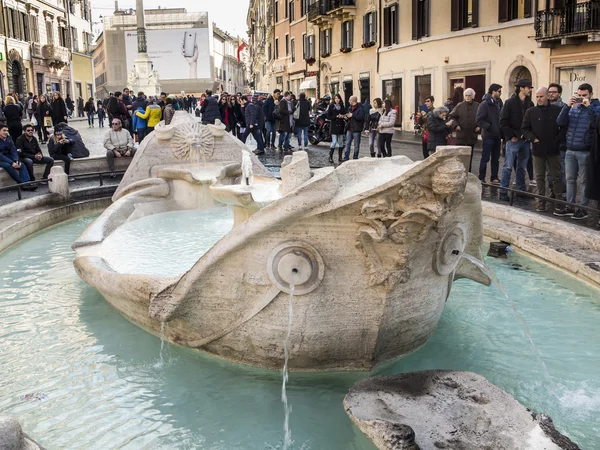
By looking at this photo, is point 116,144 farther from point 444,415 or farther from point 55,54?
point 55,54

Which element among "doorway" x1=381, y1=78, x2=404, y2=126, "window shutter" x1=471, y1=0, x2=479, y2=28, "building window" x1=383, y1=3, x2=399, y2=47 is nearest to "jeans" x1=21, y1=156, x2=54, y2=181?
"window shutter" x1=471, y1=0, x2=479, y2=28

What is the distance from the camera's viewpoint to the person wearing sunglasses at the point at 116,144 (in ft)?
40.0

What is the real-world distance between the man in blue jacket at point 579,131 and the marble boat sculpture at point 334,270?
11.5 feet

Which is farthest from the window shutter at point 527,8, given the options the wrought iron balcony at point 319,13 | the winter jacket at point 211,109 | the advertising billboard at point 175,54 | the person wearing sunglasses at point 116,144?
the advertising billboard at point 175,54

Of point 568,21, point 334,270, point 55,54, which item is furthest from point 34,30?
point 334,270

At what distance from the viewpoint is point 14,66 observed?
36.2 metres

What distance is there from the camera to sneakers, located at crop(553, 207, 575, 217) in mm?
7328

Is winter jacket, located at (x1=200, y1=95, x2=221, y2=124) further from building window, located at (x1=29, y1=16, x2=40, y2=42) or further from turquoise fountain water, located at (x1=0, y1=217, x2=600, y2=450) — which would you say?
building window, located at (x1=29, y1=16, x2=40, y2=42)

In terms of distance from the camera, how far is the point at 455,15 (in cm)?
2134

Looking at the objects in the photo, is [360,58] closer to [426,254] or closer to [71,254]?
[71,254]

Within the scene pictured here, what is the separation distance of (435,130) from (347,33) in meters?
21.9

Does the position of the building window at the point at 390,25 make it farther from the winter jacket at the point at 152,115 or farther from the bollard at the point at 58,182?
the bollard at the point at 58,182

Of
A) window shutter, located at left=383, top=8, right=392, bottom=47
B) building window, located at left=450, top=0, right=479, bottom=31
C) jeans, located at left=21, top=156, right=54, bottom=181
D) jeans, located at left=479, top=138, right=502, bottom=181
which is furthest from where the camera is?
window shutter, located at left=383, top=8, right=392, bottom=47

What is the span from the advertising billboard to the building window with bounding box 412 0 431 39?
45.4 metres
